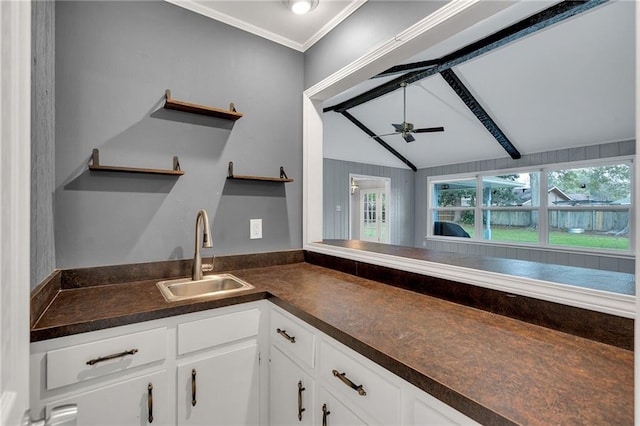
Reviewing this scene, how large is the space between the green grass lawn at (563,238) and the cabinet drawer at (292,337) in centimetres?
546

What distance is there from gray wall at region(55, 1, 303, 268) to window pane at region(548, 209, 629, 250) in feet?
16.6

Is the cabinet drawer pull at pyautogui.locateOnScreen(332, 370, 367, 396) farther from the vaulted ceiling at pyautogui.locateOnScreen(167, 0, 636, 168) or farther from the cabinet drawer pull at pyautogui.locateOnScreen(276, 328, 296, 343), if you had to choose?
the vaulted ceiling at pyautogui.locateOnScreen(167, 0, 636, 168)

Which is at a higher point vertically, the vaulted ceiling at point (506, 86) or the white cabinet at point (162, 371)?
the vaulted ceiling at point (506, 86)

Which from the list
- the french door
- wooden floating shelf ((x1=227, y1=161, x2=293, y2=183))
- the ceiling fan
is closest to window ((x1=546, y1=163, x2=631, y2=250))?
the ceiling fan

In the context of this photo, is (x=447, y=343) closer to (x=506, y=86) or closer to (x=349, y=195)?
(x=506, y=86)

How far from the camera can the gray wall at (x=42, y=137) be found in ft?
3.72

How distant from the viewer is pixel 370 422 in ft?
3.05

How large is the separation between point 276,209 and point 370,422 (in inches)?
59.8

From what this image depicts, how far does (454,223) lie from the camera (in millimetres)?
6652

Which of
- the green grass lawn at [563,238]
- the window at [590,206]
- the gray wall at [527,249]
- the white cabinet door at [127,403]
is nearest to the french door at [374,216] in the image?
the gray wall at [527,249]

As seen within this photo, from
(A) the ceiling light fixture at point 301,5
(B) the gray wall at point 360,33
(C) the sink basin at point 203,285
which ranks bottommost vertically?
(C) the sink basin at point 203,285

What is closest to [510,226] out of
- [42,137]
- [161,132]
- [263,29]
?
[263,29]

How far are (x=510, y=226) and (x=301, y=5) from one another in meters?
5.57

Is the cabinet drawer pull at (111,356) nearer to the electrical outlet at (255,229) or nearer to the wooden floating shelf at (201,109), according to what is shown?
the electrical outlet at (255,229)
